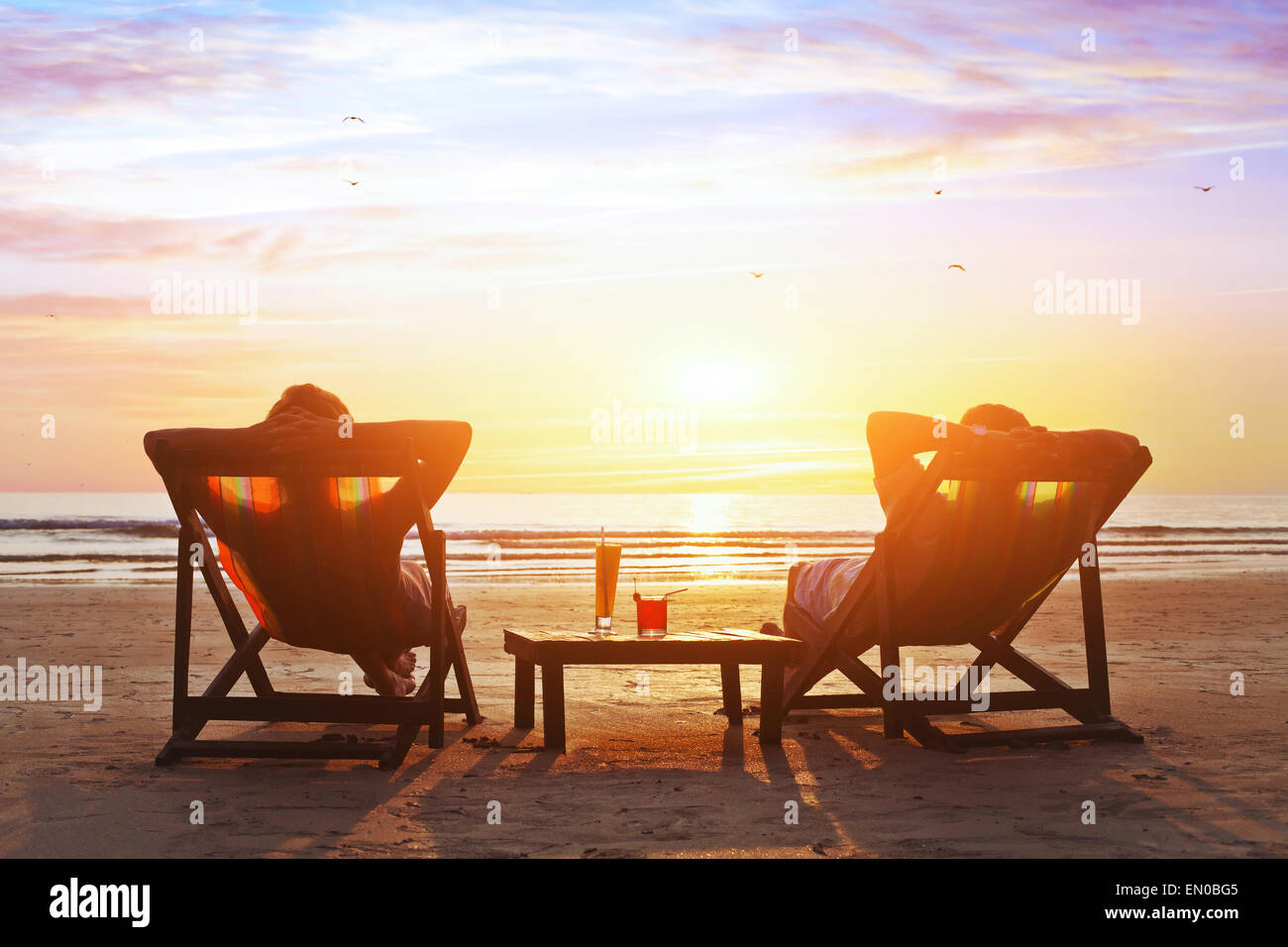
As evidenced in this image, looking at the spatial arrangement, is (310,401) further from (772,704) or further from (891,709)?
(891,709)

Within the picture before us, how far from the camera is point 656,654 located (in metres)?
5.22

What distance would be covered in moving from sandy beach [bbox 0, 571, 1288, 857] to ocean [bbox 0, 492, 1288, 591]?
2.51 meters

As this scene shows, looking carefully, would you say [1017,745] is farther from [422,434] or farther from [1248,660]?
[1248,660]

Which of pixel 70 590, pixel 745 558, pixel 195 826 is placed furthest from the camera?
pixel 745 558

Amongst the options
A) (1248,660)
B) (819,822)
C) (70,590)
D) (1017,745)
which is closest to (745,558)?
(70,590)

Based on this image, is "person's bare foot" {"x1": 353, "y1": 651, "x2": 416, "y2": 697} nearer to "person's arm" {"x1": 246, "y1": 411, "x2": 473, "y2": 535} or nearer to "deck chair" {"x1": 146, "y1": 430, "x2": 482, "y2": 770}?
"deck chair" {"x1": 146, "y1": 430, "x2": 482, "y2": 770}

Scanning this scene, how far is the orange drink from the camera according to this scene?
5766 mm

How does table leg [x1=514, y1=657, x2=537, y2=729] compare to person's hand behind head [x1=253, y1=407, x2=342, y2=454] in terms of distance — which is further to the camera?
table leg [x1=514, y1=657, x2=537, y2=729]

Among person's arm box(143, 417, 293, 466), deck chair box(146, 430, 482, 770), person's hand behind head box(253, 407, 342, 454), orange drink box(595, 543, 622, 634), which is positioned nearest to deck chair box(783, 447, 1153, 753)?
orange drink box(595, 543, 622, 634)

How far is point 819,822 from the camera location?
4.07 m

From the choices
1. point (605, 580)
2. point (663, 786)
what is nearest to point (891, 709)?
point (663, 786)
